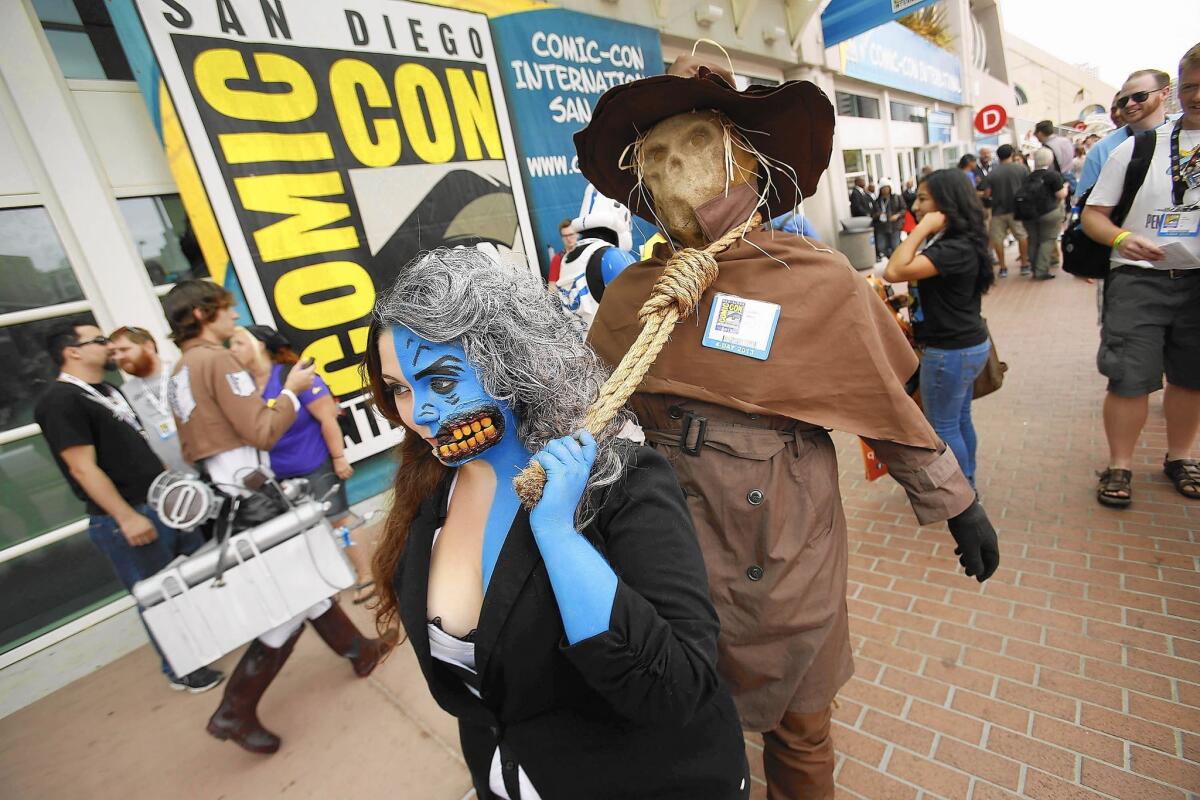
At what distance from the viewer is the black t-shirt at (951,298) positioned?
8.69 ft

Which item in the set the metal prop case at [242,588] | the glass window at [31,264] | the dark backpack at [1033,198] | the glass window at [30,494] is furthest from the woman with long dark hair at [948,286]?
the dark backpack at [1033,198]

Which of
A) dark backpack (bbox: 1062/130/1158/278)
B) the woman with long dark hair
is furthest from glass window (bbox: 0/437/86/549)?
dark backpack (bbox: 1062/130/1158/278)

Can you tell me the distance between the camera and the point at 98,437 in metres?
2.61

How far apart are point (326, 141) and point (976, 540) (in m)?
4.43

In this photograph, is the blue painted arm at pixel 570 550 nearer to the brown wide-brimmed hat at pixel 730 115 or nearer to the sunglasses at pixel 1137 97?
the brown wide-brimmed hat at pixel 730 115

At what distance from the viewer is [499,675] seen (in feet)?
3.36

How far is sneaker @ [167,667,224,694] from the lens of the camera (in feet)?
9.13

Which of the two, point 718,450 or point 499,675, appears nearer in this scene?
point 499,675

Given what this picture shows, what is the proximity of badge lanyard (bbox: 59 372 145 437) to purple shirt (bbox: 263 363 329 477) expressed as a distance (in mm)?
692

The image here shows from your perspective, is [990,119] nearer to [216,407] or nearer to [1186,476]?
[1186,476]

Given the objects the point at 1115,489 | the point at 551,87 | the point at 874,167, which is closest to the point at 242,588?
the point at 1115,489

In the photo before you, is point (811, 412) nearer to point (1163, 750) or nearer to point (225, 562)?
point (1163, 750)

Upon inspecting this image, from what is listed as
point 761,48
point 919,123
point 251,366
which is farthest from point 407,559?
→ point 919,123

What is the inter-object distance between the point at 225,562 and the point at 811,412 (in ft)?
6.76
